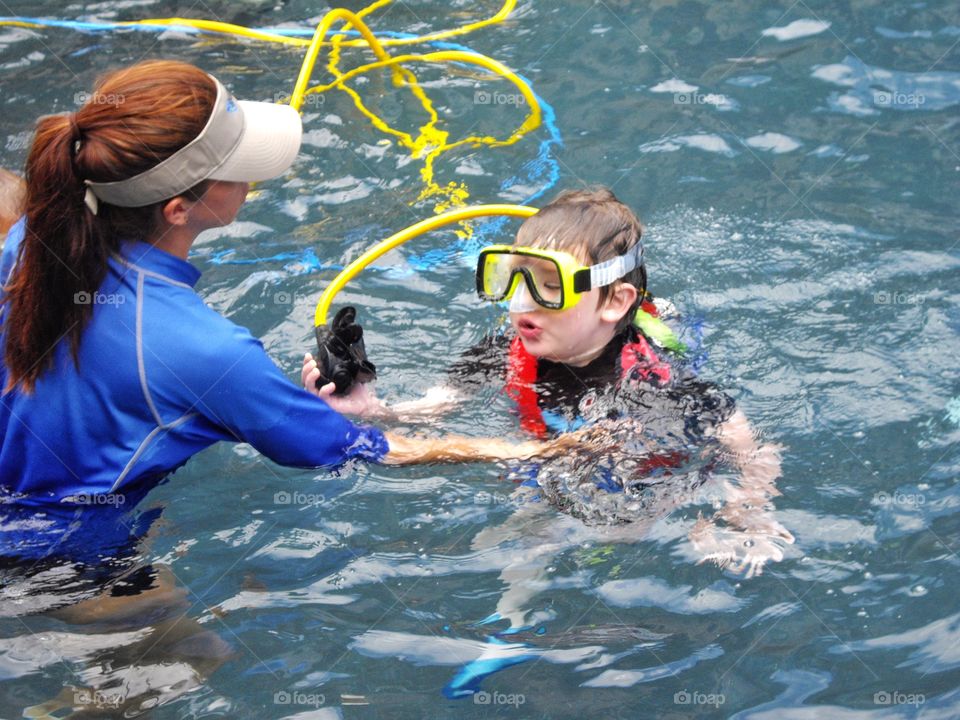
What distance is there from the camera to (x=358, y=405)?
3.93 metres

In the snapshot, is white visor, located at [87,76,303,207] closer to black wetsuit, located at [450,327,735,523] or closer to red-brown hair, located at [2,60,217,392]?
red-brown hair, located at [2,60,217,392]

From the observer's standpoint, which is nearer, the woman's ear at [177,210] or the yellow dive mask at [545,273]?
the woman's ear at [177,210]

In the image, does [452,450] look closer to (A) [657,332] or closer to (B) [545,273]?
(B) [545,273]

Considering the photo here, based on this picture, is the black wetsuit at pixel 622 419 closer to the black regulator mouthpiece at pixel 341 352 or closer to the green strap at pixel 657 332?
the green strap at pixel 657 332

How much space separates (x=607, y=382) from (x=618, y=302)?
303mm

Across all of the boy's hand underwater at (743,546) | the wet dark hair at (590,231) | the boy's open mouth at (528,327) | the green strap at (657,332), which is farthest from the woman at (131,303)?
the boy's hand underwater at (743,546)

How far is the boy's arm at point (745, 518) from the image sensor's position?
3977 mm

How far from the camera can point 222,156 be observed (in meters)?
3.11

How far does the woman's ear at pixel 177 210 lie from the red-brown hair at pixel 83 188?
2 centimetres

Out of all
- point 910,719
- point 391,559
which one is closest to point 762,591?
point 910,719

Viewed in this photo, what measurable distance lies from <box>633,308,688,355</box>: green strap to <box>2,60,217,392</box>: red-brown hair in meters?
1.87

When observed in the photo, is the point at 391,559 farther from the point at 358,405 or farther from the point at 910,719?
the point at 910,719

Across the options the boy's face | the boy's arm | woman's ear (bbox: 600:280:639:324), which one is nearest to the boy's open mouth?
the boy's face

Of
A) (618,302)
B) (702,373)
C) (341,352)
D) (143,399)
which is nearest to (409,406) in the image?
(341,352)
